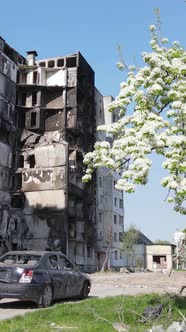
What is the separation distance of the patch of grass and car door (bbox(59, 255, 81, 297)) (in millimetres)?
2757

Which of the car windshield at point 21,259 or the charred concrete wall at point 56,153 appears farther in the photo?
the charred concrete wall at point 56,153

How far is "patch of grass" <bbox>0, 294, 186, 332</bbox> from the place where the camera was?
822 cm

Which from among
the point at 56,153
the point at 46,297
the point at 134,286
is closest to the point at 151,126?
the point at 46,297

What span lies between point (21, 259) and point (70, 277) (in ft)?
6.20

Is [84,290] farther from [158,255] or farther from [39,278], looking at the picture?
[158,255]

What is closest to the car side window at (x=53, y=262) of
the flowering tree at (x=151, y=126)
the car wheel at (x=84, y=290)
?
the car wheel at (x=84, y=290)

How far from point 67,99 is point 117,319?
52.2 metres

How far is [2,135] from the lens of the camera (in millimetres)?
54781

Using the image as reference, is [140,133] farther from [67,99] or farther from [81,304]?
[67,99]

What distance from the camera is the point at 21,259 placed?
13.4m

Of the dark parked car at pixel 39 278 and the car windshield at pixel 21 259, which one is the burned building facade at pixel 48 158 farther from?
the car windshield at pixel 21 259

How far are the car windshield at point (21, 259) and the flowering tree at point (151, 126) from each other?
422 centimetres

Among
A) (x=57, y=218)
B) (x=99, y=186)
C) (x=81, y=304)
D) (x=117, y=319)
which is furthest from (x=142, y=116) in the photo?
(x=99, y=186)

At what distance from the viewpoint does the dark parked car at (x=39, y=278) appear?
12336mm
